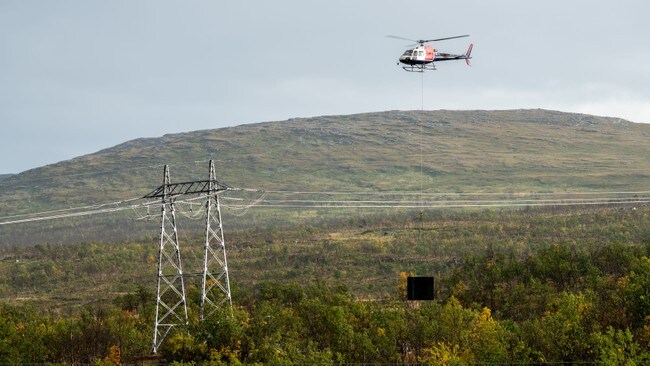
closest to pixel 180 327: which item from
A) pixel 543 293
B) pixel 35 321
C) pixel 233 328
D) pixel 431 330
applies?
pixel 233 328

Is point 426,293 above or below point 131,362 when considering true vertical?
above

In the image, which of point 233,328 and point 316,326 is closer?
point 233,328

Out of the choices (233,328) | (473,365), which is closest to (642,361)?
(473,365)

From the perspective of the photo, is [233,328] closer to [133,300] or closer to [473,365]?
[473,365]

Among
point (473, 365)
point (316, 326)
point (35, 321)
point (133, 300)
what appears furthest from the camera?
point (133, 300)

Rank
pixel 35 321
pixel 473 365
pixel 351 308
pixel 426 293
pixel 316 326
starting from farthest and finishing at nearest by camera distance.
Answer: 1. pixel 35 321
2. pixel 351 308
3. pixel 316 326
4. pixel 473 365
5. pixel 426 293

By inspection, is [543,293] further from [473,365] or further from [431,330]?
[473,365]
